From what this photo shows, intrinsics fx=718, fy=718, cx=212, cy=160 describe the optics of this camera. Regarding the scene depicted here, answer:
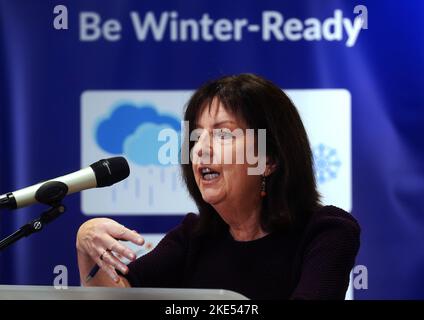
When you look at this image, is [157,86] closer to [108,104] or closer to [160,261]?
[108,104]

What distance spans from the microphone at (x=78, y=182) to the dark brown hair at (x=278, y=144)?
570 mm

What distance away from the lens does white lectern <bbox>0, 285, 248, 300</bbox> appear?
127 centimetres

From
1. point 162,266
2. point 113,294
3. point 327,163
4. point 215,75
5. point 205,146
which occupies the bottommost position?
point 162,266

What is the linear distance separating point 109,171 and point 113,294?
1.13ft

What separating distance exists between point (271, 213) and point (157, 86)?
111 cm

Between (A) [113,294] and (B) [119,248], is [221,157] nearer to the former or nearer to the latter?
(B) [119,248]

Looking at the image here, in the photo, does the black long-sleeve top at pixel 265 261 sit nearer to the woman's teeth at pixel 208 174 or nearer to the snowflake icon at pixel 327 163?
the woman's teeth at pixel 208 174

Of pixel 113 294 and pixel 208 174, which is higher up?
pixel 208 174

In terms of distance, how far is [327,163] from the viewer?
2943mm

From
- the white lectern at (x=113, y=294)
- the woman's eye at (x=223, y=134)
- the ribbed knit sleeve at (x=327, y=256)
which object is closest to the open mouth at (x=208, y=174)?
the woman's eye at (x=223, y=134)

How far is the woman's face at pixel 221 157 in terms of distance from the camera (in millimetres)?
2074

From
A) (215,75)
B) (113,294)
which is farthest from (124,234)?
(215,75)

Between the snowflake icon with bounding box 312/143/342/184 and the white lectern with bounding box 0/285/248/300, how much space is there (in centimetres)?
172
